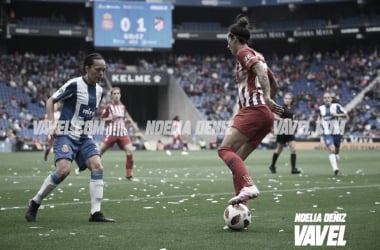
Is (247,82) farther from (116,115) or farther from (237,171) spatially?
(116,115)

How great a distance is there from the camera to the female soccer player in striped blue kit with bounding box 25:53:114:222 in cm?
985

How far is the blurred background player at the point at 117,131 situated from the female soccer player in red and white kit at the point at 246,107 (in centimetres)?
951

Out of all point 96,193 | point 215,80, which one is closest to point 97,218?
point 96,193

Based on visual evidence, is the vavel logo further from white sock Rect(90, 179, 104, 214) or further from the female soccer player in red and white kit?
white sock Rect(90, 179, 104, 214)

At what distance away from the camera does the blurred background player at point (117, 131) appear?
18.8 meters

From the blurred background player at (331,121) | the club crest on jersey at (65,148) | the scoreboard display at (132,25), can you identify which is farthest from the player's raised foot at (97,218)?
the scoreboard display at (132,25)

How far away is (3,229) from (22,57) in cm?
5109

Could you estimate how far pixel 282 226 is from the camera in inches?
345

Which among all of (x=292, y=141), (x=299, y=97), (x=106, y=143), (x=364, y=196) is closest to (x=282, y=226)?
(x=364, y=196)

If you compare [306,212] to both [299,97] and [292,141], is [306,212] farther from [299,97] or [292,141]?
[299,97]

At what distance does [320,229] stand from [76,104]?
13.2 ft

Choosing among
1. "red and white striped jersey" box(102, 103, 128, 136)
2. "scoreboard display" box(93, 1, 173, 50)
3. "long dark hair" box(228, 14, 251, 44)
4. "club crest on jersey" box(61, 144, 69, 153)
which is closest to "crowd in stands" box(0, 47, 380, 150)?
"scoreboard display" box(93, 1, 173, 50)

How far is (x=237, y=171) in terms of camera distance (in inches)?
349

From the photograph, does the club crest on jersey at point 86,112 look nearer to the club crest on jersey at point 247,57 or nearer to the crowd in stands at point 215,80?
the club crest on jersey at point 247,57
